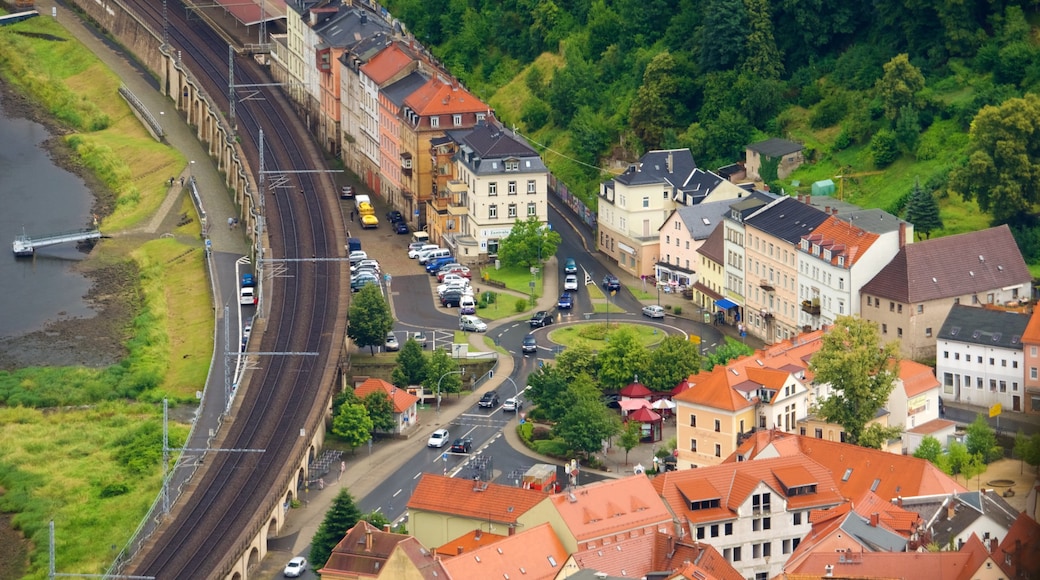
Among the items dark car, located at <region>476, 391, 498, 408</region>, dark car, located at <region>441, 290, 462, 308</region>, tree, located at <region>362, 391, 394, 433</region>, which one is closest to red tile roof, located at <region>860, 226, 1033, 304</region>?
dark car, located at <region>476, 391, 498, 408</region>

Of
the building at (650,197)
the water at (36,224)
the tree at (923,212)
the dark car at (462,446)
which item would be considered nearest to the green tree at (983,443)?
the tree at (923,212)

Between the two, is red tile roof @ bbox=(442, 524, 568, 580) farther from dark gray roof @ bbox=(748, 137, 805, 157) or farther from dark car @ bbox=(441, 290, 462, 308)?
dark gray roof @ bbox=(748, 137, 805, 157)

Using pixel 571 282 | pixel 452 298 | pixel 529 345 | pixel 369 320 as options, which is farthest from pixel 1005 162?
pixel 369 320

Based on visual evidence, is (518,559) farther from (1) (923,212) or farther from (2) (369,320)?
(1) (923,212)

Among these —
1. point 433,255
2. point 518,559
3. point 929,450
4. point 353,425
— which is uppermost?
point 433,255

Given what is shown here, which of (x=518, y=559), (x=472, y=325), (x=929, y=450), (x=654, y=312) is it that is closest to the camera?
(x=518, y=559)

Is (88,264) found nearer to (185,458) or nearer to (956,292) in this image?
(185,458)
